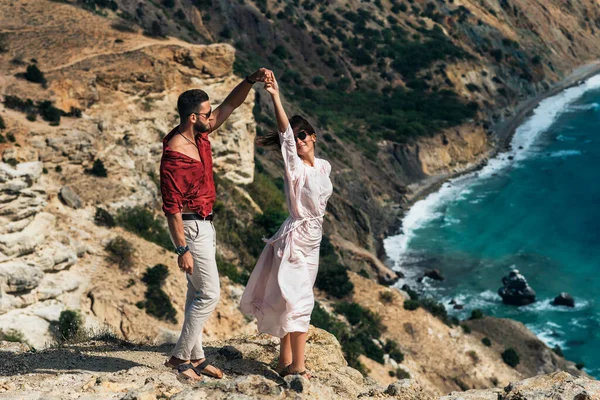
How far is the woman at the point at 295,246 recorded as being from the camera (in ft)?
28.1

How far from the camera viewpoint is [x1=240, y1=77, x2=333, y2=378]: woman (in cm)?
858

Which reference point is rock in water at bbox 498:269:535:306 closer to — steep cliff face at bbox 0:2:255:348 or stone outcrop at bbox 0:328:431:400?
steep cliff face at bbox 0:2:255:348

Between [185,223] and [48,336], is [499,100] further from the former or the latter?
[185,223]

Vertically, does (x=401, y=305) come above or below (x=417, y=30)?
below

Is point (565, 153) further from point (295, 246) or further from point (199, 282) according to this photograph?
point (199, 282)

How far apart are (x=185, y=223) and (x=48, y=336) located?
11.6 metres

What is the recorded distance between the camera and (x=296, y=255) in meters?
8.75

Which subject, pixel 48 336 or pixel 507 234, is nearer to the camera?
pixel 48 336

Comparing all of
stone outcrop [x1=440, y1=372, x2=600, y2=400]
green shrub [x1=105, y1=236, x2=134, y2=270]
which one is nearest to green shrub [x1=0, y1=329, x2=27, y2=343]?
green shrub [x1=105, y1=236, x2=134, y2=270]

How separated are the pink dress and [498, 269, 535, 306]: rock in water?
50.7m

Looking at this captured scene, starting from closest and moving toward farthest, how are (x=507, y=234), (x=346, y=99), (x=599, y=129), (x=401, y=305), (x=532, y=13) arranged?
1. (x=401, y=305)
2. (x=507, y=234)
3. (x=346, y=99)
4. (x=599, y=129)
5. (x=532, y=13)

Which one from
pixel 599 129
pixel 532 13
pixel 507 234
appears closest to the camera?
pixel 507 234

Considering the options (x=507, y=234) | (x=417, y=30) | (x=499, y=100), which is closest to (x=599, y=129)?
(x=499, y=100)

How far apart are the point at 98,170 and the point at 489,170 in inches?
2689
